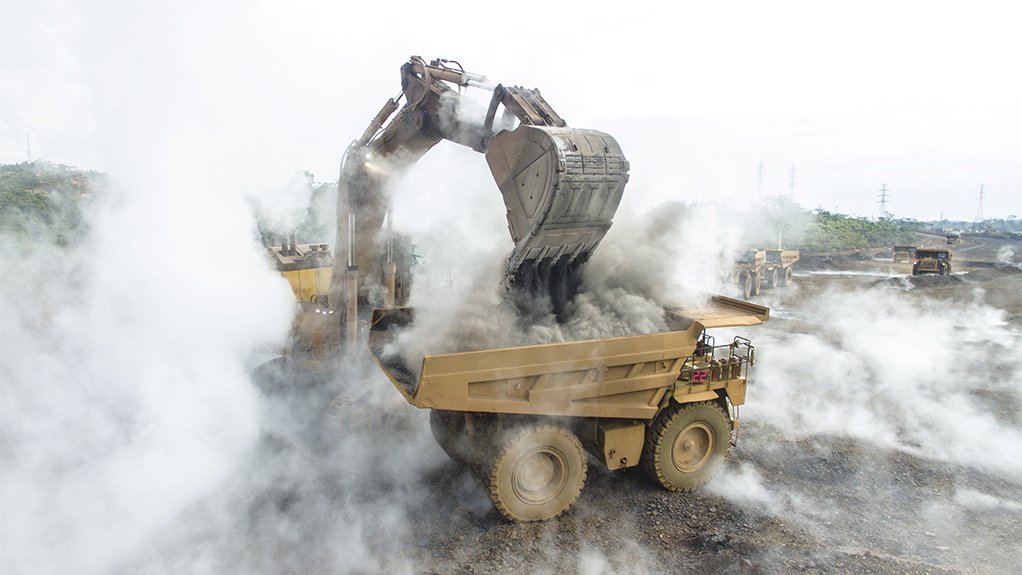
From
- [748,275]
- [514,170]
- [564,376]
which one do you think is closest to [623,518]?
[564,376]

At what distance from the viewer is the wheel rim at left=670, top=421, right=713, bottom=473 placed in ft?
22.2

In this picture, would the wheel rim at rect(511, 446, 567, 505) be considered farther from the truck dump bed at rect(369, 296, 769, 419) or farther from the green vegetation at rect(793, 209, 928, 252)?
the green vegetation at rect(793, 209, 928, 252)

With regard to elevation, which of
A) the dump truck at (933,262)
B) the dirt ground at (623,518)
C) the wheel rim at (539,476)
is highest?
the dump truck at (933,262)

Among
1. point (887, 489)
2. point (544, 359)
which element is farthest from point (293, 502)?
point (887, 489)

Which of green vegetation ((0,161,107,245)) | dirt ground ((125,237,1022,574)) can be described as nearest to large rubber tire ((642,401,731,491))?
dirt ground ((125,237,1022,574))

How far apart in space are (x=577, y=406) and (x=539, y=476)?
32.2 inches

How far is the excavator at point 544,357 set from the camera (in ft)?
19.0

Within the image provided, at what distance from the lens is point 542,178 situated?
242 inches

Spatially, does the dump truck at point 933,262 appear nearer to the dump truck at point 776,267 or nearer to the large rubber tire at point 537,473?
the dump truck at point 776,267

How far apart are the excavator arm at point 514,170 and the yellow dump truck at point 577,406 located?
1235mm

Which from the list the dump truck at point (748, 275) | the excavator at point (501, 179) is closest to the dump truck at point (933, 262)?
the dump truck at point (748, 275)

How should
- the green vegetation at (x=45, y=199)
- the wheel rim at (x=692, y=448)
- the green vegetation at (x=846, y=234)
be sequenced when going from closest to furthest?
1. the wheel rim at (x=692, y=448)
2. the green vegetation at (x=45, y=199)
3. the green vegetation at (x=846, y=234)

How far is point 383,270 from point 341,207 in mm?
1572

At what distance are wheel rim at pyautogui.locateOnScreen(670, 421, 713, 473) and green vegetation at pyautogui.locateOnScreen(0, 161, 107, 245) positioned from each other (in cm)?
746
